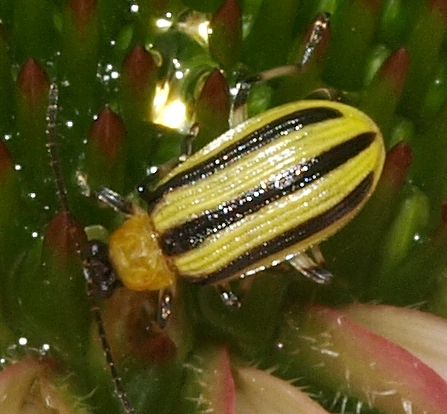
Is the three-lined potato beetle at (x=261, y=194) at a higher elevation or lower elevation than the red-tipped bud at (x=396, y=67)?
lower

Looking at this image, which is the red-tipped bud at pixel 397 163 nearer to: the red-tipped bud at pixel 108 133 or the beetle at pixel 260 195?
the beetle at pixel 260 195

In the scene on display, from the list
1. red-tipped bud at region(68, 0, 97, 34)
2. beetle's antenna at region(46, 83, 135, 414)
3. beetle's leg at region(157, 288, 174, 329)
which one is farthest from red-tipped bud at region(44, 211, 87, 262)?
red-tipped bud at region(68, 0, 97, 34)

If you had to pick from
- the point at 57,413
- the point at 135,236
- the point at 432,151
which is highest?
the point at 432,151

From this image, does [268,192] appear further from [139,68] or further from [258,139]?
[139,68]

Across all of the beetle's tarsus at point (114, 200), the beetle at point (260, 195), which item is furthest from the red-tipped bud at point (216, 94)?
the beetle's tarsus at point (114, 200)

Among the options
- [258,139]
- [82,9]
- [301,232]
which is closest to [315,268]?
[301,232]

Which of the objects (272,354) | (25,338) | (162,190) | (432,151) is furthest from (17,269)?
(432,151)

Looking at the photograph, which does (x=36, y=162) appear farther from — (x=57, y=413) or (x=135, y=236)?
(x=57, y=413)
